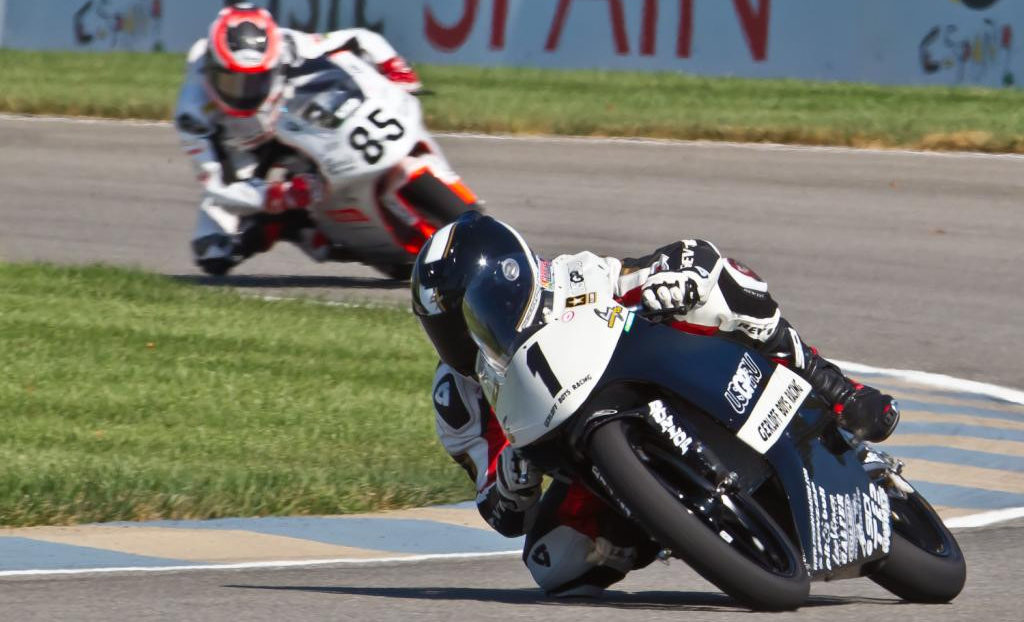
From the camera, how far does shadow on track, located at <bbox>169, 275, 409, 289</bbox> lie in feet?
41.9

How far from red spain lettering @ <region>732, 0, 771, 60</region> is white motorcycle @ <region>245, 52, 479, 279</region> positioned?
26.5 feet

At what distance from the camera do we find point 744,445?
16.0 feet

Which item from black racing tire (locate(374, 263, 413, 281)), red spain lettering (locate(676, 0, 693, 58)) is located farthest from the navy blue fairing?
red spain lettering (locate(676, 0, 693, 58))

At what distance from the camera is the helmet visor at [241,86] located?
38.7ft

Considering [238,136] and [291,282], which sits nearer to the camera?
[238,136]

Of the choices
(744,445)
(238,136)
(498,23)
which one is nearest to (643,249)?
(238,136)

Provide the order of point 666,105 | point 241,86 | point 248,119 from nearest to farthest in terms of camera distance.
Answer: point 241,86
point 248,119
point 666,105

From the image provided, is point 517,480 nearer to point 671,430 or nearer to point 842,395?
point 671,430

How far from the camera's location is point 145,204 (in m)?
15.8

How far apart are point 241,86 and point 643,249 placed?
10.7ft

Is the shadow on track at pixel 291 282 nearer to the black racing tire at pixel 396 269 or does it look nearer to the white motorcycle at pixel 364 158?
the black racing tire at pixel 396 269

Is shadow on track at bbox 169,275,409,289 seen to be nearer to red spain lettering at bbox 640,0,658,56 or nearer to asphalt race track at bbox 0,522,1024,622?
asphalt race track at bbox 0,522,1024,622

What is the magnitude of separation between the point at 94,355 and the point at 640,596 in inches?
192

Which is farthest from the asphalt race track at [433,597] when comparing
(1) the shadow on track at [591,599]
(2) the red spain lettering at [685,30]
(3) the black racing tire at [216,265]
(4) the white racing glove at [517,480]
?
(2) the red spain lettering at [685,30]
